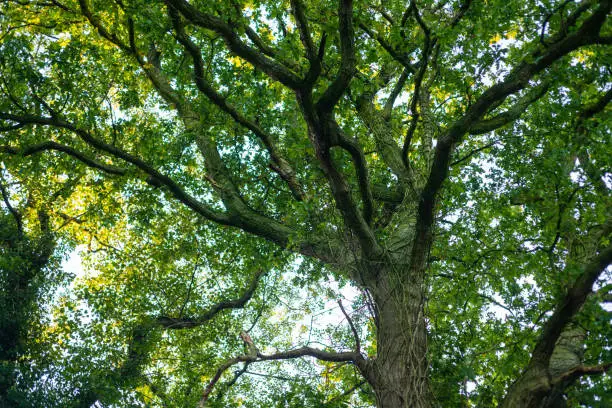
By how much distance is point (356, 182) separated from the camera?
10.0 metres

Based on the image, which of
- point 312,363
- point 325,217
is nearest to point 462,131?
point 325,217

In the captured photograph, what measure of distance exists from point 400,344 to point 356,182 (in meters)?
3.52

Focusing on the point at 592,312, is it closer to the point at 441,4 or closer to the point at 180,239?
the point at 441,4

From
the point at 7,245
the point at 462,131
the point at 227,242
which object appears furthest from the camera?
the point at 7,245

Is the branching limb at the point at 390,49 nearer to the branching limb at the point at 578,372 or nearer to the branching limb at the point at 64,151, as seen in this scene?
the branching limb at the point at 64,151

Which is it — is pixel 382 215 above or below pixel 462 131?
above

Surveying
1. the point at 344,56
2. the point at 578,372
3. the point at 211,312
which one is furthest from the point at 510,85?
the point at 211,312

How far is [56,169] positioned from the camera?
12461 millimetres

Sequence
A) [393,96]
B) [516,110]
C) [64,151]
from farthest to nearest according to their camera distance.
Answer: [393,96] → [64,151] → [516,110]

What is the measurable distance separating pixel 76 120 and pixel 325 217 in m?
5.70

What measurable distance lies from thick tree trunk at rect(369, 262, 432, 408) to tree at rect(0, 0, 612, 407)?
32 millimetres

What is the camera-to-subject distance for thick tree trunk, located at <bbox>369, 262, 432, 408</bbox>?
6965 mm

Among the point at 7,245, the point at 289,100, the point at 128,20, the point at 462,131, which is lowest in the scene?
the point at 462,131

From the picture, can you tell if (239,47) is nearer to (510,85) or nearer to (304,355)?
(510,85)
